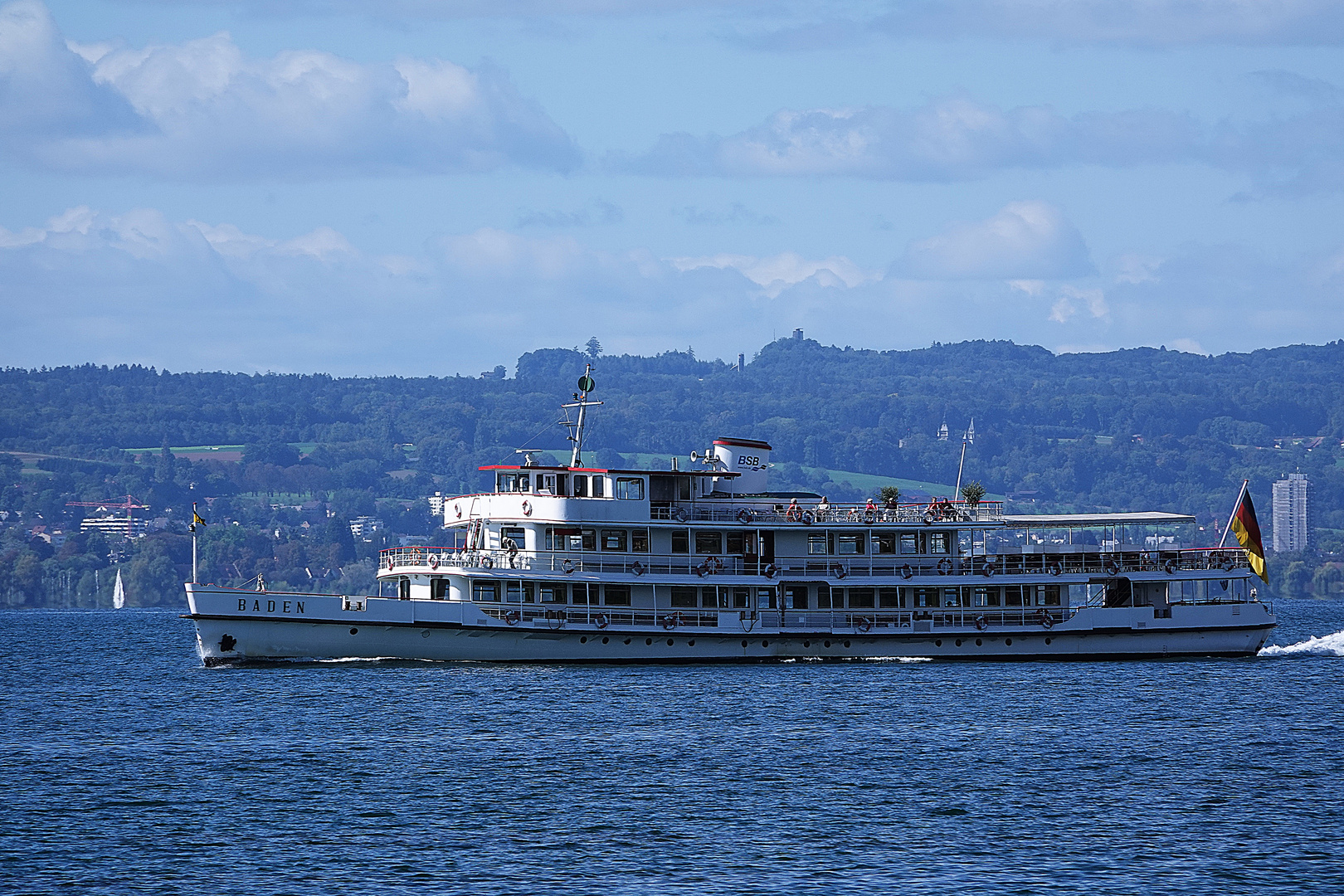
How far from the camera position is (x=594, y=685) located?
5572 cm

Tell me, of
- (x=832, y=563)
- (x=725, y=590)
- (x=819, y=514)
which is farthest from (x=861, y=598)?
(x=725, y=590)

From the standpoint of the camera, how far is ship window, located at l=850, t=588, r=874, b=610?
204 ft

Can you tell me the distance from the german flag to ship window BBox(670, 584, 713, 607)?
18955mm

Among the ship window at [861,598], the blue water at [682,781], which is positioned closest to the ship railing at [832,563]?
the ship window at [861,598]

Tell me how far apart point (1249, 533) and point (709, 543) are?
1935cm

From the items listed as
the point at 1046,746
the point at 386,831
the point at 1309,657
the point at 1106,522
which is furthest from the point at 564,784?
the point at 1309,657

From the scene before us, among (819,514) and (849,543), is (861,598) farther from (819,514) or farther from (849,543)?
(819,514)

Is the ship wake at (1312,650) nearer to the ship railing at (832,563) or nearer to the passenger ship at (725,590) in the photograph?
the passenger ship at (725,590)

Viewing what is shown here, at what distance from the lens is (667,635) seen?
59969 mm

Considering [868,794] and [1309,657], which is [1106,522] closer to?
[1309,657]

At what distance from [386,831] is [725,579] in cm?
2569

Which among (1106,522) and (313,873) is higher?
(1106,522)

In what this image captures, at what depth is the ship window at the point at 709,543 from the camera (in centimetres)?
6144

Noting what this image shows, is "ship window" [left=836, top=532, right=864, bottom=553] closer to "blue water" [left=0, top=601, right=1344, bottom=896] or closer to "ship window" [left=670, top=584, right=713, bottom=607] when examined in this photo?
"blue water" [left=0, top=601, right=1344, bottom=896]
